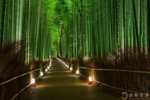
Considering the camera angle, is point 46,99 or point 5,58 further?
point 46,99

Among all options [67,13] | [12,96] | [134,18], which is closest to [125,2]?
[134,18]

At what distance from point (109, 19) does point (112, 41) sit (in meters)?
1.00

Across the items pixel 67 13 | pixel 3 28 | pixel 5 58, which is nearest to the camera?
pixel 5 58

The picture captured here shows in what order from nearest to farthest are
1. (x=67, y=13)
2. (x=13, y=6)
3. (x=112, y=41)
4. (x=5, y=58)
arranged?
(x=5, y=58) → (x=13, y=6) → (x=112, y=41) → (x=67, y=13)

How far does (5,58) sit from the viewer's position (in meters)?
10.5

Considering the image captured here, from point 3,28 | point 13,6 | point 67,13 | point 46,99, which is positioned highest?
point 67,13

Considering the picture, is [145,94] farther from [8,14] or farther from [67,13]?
[67,13]

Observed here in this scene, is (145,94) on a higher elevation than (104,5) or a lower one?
lower

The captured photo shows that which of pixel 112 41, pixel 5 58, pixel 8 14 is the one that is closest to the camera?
pixel 5 58

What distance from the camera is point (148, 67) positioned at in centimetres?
1092

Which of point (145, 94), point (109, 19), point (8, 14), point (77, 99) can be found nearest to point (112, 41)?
point (109, 19)

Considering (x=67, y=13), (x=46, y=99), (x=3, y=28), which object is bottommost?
(x=46, y=99)

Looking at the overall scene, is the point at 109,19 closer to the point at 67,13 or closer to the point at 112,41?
the point at 112,41

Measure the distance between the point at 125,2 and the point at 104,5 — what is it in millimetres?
4846
